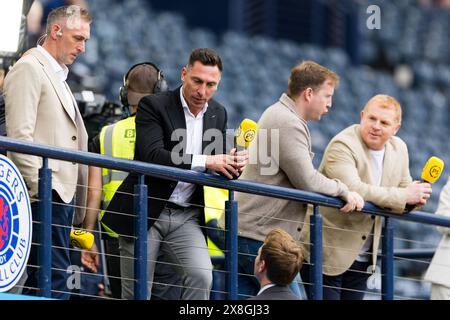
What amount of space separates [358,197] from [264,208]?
53 centimetres

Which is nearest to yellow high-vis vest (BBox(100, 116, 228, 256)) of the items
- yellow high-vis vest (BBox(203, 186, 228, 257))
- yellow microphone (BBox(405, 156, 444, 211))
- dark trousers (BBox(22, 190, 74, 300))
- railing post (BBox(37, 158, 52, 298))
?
dark trousers (BBox(22, 190, 74, 300))

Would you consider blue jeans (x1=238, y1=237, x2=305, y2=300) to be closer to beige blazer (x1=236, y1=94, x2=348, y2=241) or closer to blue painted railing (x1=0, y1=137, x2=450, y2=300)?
beige blazer (x1=236, y1=94, x2=348, y2=241)

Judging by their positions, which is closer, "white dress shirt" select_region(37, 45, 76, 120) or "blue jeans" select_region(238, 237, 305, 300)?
"white dress shirt" select_region(37, 45, 76, 120)

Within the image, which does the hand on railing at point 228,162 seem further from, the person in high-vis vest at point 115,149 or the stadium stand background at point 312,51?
the stadium stand background at point 312,51

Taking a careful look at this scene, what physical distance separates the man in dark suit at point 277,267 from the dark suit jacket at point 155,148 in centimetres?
85

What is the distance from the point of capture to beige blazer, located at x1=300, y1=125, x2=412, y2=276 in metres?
8.81

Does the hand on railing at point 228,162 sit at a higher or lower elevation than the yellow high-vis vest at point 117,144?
lower

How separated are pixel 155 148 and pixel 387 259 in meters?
1.78

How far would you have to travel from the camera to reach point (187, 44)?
24969mm

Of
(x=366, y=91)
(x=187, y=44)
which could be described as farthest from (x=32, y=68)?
(x=366, y=91)

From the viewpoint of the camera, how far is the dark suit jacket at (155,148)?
7980 mm

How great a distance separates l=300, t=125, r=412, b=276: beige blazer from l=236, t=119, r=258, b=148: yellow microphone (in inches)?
40.7

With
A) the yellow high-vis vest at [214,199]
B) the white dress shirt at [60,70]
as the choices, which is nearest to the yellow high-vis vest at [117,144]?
the white dress shirt at [60,70]
